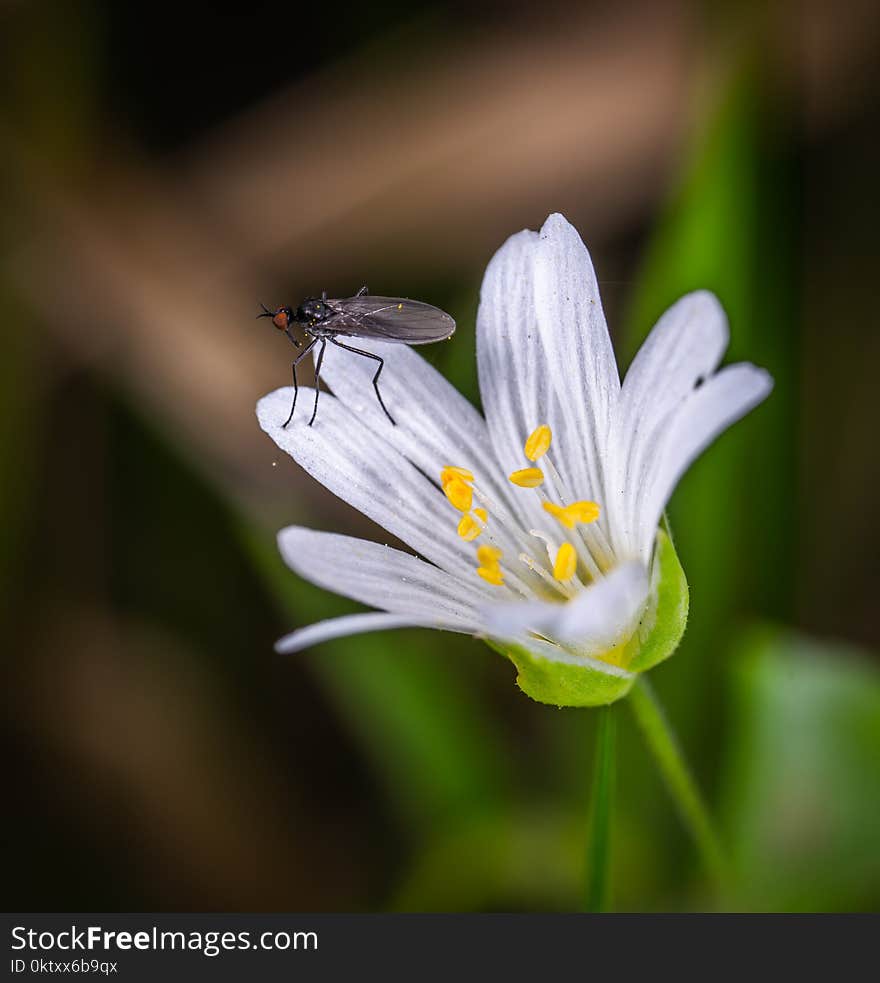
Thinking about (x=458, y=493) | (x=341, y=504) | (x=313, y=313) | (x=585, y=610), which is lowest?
(x=585, y=610)

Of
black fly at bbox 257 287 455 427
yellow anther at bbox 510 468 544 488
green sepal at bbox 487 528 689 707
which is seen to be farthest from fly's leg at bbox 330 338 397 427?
green sepal at bbox 487 528 689 707

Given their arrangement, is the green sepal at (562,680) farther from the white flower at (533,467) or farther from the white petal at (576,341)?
the white petal at (576,341)

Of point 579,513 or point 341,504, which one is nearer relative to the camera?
point 579,513

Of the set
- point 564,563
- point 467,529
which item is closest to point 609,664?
point 564,563

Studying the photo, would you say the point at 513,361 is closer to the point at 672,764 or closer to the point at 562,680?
the point at 562,680

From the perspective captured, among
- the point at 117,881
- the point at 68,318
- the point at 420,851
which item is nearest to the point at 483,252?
the point at 68,318
